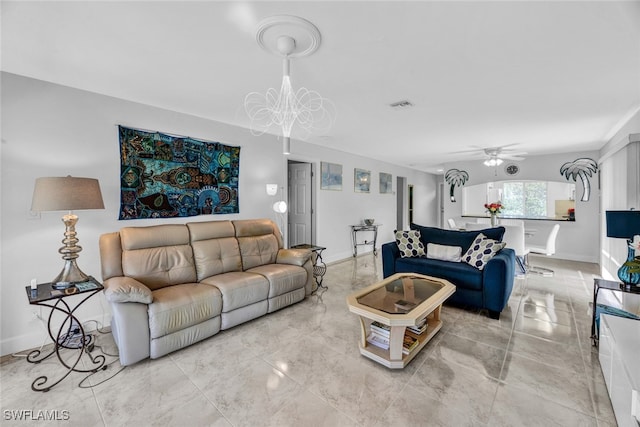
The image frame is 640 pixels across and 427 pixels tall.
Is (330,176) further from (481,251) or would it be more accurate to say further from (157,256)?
(157,256)

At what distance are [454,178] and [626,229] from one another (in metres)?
5.65

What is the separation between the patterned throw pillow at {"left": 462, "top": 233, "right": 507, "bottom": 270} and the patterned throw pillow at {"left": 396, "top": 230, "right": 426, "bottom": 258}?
1.95 feet

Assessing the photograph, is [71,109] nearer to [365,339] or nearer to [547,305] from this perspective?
[365,339]

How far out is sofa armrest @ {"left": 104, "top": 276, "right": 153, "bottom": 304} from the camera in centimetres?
209

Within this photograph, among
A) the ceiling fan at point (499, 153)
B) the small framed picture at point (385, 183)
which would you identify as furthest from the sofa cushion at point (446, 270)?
the small framed picture at point (385, 183)

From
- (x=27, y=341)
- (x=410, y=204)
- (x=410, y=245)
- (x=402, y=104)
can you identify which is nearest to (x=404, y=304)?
(x=410, y=245)

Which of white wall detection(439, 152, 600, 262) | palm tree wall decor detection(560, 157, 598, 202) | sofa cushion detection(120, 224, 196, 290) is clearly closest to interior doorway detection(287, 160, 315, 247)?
sofa cushion detection(120, 224, 196, 290)

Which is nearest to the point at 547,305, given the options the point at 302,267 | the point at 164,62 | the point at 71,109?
the point at 302,267

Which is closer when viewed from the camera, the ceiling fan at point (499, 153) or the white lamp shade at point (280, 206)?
the white lamp shade at point (280, 206)

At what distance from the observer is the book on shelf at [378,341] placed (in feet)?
7.37

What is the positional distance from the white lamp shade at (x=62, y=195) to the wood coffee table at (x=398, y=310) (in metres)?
2.28

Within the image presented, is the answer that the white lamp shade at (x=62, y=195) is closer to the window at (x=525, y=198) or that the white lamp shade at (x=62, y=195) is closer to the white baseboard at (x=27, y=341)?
the white baseboard at (x=27, y=341)

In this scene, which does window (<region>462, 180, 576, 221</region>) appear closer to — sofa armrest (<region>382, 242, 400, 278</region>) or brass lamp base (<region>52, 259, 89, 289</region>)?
sofa armrest (<region>382, 242, 400, 278</region>)

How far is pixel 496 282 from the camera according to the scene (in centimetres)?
288
